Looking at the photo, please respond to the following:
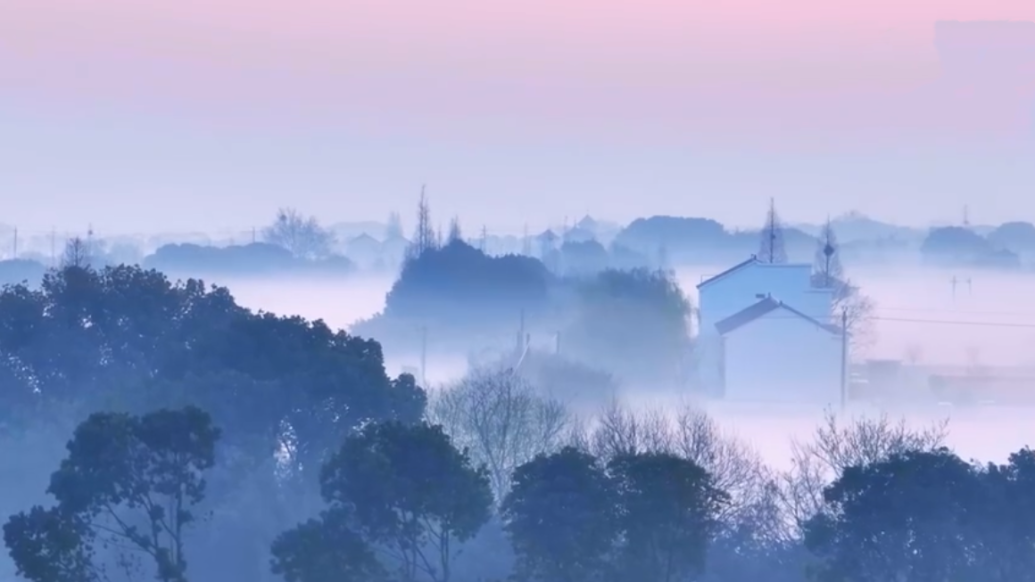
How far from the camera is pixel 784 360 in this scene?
36.9 metres

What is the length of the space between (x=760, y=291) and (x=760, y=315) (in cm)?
226

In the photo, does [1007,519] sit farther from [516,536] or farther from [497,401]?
[497,401]

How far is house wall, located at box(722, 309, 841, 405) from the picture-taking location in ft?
120

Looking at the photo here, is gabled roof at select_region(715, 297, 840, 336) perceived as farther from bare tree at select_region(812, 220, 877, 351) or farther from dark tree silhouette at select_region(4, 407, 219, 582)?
dark tree silhouette at select_region(4, 407, 219, 582)

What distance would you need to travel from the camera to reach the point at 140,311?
23625mm

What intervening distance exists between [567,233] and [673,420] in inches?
2102

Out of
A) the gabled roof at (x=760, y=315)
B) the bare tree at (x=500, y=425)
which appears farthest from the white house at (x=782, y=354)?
the bare tree at (x=500, y=425)

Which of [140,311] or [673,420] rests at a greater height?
[140,311]

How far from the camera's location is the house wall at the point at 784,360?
36438mm

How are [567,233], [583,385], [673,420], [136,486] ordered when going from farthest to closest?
[567,233]
[583,385]
[673,420]
[136,486]

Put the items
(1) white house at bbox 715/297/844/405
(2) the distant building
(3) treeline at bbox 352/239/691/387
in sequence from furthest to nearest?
(2) the distant building
(3) treeline at bbox 352/239/691/387
(1) white house at bbox 715/297/844/405

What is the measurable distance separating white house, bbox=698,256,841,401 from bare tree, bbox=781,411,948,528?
8.47 meters

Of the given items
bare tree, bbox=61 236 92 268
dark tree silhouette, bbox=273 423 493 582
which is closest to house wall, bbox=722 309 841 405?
bare tree, bbox=61 236 92 268

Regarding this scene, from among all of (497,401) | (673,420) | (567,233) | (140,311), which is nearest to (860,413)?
(673,420)
